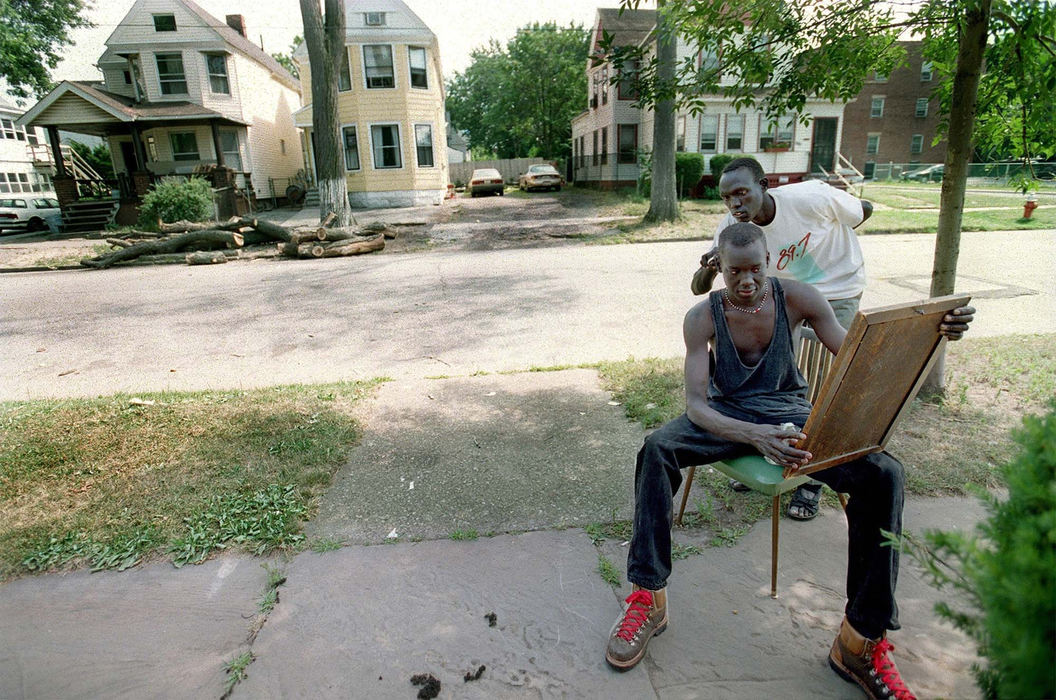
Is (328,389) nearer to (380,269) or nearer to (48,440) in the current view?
(48,440)

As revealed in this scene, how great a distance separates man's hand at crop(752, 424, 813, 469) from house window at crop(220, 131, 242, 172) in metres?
29.8

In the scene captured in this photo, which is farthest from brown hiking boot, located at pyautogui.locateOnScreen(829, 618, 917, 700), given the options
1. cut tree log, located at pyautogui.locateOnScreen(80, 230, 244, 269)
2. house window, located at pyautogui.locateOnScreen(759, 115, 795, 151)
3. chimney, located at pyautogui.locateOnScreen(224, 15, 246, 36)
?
chimney, located at pyautogui.locateOnScreen(224, 15, 246, 36)

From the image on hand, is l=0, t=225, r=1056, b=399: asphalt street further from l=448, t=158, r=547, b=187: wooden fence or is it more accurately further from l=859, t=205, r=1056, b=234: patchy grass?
l=448, t=158, r=547, b=187: wooden fence

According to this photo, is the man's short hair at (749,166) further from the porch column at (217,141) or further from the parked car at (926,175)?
the parked car at (926,175)

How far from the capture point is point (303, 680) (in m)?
2.27

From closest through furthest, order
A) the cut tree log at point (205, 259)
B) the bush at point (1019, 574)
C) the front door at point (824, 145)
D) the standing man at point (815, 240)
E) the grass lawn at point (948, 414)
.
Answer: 1. the bush at point (1019, 574)
2. the grass lawn at point (948, 414)
3. the standing man at point (815, 240)
4. the cut tree log at point (205, 259)
5. the front door at point (824, 145)

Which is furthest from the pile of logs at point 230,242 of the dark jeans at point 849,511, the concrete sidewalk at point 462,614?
the dark jeans at point 849,511

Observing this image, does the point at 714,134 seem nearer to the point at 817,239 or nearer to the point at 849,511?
the point at 817,239

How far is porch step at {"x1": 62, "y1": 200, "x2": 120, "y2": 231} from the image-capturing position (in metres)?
22.3

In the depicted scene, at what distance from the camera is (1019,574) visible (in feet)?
3.29

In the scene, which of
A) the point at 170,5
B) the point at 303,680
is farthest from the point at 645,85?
the point at 170,5

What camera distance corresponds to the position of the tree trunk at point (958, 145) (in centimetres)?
401

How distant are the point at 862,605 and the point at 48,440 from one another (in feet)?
16.7

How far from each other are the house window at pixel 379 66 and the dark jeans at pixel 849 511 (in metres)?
26.1
